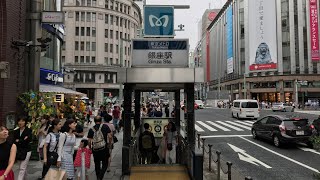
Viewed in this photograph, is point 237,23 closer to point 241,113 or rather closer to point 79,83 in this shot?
point 79,83

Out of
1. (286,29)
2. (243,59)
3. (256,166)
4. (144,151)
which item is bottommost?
Result: (256,166)

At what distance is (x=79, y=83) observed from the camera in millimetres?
61625

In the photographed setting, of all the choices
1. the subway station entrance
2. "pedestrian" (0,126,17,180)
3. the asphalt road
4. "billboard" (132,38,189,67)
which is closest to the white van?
the asphalt road

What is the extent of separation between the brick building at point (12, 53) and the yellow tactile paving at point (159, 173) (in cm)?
604

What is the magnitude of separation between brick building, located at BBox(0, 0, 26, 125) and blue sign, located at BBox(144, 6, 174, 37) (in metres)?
5.82

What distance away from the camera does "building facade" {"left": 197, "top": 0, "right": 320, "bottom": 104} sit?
66.9m

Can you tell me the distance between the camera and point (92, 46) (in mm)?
65438

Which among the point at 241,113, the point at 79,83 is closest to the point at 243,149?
the point at 241,113

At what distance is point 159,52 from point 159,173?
332 centimetres

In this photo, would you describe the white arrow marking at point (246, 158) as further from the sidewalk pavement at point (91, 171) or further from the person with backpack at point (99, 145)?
the person with backpack at point (99, 145)

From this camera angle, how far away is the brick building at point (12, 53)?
448 inches

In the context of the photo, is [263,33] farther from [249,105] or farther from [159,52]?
[159,52]

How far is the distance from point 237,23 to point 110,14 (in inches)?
1336

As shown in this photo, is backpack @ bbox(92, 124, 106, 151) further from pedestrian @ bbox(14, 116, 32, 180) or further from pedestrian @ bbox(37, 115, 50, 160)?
pedestrian @ bbox(37, 115, 50, 160)
